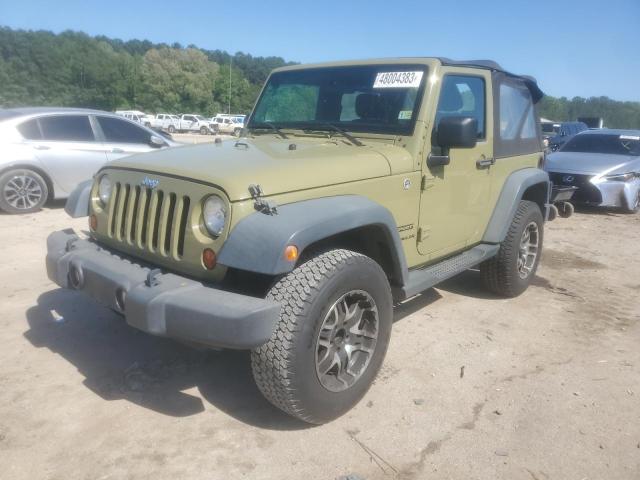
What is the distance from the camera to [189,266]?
274cm

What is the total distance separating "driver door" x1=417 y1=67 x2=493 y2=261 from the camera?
12.1 feet

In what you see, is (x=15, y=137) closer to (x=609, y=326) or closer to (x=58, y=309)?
(x=58, y=309)

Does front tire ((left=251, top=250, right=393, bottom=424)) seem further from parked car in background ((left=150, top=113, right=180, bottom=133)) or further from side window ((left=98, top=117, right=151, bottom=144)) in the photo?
parked car in background ((left=150, top=113, right=180, bottom=133))

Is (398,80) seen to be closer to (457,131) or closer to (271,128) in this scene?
(457,131)

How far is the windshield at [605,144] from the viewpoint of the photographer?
10.5 m

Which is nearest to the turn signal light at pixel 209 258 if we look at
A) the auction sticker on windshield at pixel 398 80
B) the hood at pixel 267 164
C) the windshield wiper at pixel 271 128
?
the hood at pixel 267 164

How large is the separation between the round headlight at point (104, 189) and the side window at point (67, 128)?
530 cm

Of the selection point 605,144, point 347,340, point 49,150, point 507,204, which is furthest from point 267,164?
point 605,144

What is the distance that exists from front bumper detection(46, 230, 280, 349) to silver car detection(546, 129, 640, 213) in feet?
28.5

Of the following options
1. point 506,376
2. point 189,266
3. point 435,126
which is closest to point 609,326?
point 506,376

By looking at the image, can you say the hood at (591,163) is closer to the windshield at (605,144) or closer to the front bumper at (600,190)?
the front bumper at (600,190)

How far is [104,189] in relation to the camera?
3377 mm

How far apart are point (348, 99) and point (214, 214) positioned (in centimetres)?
169

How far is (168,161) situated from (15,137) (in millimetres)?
5864
